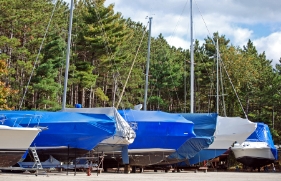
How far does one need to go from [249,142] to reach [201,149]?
7.09 m

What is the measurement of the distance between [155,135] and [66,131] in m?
4.69

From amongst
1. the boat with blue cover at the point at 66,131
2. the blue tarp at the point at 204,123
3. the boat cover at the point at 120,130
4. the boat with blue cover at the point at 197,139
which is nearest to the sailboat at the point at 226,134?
the blue tarp at the point at 204,123

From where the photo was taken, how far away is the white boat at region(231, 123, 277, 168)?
31.1 meters

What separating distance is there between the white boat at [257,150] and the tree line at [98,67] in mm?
2982

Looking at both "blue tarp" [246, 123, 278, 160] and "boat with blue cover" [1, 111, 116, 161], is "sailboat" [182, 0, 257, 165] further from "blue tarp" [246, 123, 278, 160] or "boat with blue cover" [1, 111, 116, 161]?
"boat with blue cover" [1, 111, 116, 161]

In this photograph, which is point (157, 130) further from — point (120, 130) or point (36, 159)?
point (36, 159)

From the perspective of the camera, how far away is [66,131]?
20.7m

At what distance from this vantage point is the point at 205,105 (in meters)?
68.9

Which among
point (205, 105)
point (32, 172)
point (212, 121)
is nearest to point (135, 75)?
point (205, 105)

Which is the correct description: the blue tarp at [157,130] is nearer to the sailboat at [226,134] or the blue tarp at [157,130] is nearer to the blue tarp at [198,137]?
the blue tarp at [198,137]

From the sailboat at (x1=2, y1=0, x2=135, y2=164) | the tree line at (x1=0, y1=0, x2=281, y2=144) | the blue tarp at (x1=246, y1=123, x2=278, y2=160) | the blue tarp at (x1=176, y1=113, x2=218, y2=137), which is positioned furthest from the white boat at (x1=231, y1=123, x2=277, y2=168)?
the sailboat at (x1=2, y1=0, x2=135, y2=164)

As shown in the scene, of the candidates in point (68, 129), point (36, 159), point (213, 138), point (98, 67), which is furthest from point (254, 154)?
point (98, 67)

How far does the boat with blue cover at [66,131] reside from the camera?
20.6m

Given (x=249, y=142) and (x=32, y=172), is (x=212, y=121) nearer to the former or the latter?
(x=249, y=142)
